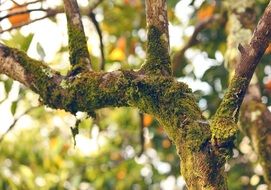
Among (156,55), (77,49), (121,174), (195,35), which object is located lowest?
(156,55)

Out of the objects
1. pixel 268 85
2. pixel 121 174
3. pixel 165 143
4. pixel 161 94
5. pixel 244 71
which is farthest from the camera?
pixel 165 143

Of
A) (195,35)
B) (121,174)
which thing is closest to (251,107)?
(195,35)

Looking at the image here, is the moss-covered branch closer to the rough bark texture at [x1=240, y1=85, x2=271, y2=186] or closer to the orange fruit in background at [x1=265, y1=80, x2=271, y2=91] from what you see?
the rough bark texture at [x1=240, y1=85, x2=271, y2=186]

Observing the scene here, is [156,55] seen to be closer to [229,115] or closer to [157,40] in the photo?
[157,40]

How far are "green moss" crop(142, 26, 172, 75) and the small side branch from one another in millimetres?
185

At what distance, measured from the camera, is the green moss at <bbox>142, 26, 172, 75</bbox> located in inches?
51.4

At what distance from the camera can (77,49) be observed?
1.47 meters

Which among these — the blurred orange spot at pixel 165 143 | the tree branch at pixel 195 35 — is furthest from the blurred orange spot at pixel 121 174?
the tree branch at pixel 195 35

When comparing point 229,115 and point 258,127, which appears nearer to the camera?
point 229,115

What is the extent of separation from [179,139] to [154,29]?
0.31 m

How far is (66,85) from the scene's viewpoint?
4.46 feet

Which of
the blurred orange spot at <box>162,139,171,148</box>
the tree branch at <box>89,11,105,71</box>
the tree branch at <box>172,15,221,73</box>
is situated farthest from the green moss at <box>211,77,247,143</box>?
the blurred orange spot at <box>162,139,171,148</box>

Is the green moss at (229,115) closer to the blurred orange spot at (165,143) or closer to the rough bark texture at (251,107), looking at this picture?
the rough bark texture at (251,107)

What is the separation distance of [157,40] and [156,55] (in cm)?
4
